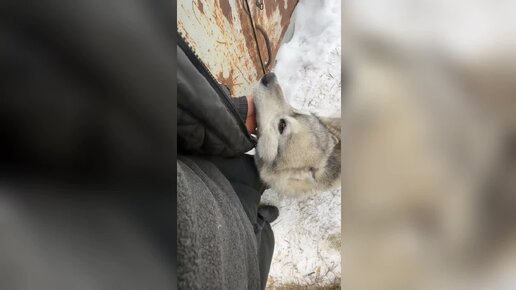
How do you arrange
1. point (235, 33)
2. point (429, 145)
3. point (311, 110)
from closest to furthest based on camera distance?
point (429, 145) < point (311, 110) < point (235, 33)

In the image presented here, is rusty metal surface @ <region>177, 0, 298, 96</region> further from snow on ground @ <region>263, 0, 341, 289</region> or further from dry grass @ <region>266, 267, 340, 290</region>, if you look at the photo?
dry grass @ <region>266, 267, 340, 290</region>

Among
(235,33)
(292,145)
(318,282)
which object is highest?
(235,33)

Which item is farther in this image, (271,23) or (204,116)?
(204,116)

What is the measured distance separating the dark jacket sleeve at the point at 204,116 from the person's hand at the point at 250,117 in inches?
0.4

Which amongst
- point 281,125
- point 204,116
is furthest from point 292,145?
point 204,116

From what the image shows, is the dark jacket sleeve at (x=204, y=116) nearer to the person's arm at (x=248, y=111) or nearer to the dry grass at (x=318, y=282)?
the person's arm at (x=248, y=111)

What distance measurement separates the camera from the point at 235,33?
969 millimetres

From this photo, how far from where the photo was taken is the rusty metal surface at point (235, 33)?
892 mm

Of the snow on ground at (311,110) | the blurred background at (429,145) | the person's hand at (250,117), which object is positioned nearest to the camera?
the blurred background at (429,145)

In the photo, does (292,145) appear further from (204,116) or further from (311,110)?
(204,116)

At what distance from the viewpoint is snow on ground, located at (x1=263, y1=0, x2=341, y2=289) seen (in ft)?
2.74

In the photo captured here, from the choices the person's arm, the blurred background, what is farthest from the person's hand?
the blurred background

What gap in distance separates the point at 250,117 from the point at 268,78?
0.10m

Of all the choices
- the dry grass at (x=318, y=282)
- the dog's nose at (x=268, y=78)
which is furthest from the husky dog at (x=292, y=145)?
the dry grass at (x=318, y=282)
